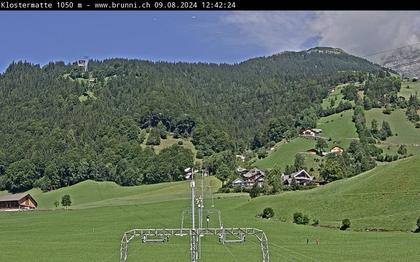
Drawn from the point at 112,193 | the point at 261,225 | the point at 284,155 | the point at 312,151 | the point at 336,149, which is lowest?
the point at 261,225

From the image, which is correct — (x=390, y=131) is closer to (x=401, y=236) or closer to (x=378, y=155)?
(x=378, y=155)

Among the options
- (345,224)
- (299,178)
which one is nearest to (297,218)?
(345,224)

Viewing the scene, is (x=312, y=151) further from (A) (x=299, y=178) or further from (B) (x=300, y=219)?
(B) (x=300, y=219)

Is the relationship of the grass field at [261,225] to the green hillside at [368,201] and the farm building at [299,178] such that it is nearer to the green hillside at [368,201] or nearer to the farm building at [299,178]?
the green hillside at [368,201]

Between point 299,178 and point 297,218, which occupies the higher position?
point 299,178

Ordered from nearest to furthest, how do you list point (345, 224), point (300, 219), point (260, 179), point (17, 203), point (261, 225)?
point (345, 224)
point (261, 225)
point (300, 219)
point (17, 203)
point (260, 179)


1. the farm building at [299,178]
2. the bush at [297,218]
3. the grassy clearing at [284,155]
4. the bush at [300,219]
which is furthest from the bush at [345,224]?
the grassy clearing at [284,155]
